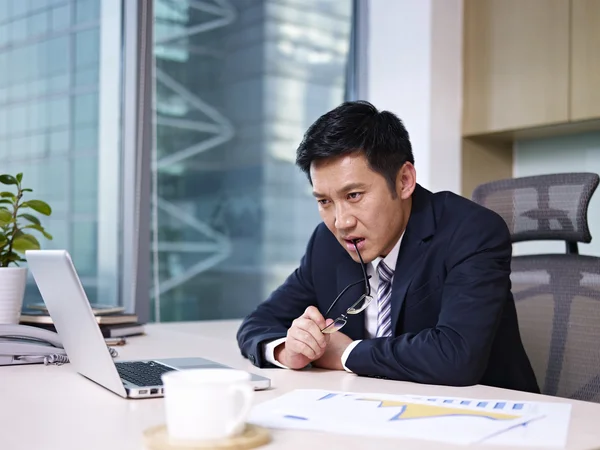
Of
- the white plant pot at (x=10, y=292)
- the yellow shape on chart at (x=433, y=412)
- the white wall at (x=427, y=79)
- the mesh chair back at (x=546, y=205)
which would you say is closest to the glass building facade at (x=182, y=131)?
the white wall at (x=427, y=79)

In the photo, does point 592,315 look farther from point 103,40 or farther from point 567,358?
point 103,40

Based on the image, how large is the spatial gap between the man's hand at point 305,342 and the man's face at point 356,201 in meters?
0.28

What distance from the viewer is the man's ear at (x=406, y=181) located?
1747 mm

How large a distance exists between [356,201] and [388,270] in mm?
195

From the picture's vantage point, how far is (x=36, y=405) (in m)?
1.09

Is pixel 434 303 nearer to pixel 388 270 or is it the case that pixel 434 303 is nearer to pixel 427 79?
pixel 388 270

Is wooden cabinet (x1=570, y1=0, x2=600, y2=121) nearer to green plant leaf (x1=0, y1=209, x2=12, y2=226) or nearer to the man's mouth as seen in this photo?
the man's mouth

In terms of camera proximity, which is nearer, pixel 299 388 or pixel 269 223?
pixel 299 388

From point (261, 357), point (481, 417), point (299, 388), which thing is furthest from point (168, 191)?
point (481, 417)

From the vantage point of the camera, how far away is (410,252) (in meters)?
1.67

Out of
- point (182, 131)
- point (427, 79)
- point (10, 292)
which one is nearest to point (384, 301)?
point (10, 292)

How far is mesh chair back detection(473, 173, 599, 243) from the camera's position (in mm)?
1827

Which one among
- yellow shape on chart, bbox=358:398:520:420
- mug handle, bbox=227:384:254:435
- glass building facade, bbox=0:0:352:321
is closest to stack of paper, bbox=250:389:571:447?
yellow shape on chart, bbox=358:398:520:420

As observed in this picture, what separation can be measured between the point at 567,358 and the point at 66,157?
193 centimetres
